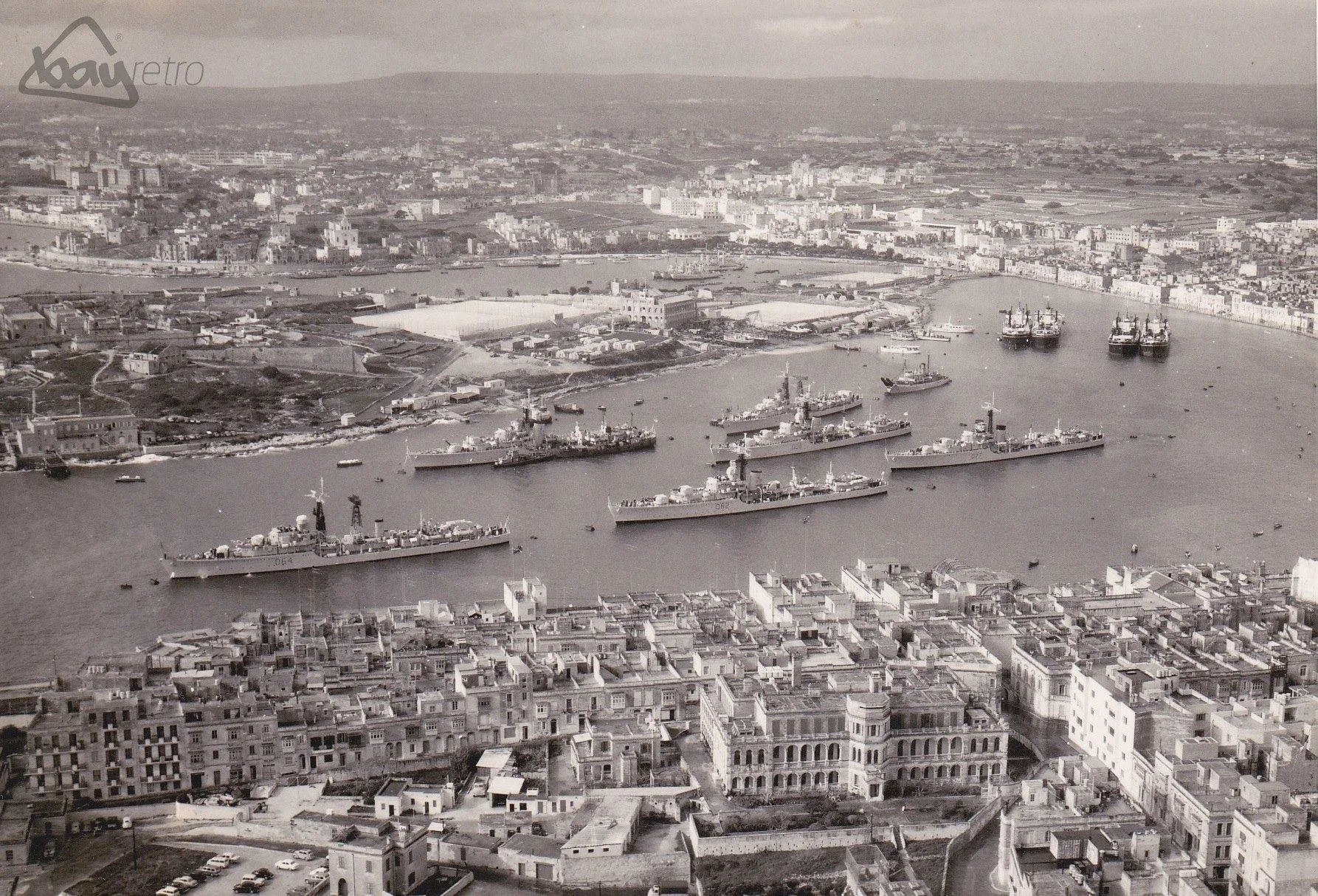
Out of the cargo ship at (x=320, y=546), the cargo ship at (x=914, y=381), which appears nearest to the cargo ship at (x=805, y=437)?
the cargo ship at (x=914, y=381)

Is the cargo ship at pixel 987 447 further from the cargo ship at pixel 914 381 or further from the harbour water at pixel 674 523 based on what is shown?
the cargo ship at pixel 914 381

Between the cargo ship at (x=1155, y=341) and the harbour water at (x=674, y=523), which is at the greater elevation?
the cargo ship at (x=1155, y=341)

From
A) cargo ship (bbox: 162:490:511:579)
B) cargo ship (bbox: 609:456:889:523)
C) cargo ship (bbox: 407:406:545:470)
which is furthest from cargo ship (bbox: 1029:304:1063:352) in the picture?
cargo ship (bbox: 162:490:511:579)

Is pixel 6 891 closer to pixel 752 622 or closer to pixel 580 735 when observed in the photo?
pixel 580 735

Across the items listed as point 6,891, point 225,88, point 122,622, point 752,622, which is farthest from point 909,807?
point 225,88

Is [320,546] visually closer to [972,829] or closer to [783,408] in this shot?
[972,829]

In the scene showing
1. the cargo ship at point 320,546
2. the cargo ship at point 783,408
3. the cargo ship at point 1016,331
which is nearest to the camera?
the cargo ship at point 320,546
